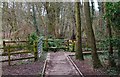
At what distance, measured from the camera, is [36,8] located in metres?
30.9

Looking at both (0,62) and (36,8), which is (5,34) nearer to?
(36,8)

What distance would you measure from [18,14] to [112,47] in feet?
60.8

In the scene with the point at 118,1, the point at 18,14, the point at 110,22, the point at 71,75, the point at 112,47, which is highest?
the point at 18,14

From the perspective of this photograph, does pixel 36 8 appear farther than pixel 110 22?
Yes

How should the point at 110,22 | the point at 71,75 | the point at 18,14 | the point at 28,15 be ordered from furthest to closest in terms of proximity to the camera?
the point at 28,15 → the point at 18,14 → the point at 110,22 → the point at 71,75

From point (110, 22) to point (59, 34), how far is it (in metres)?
21.0

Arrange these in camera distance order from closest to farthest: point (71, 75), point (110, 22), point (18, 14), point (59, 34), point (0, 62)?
point (71, 75)
point (110, 22)
point (0, 62)
point (18, 14)
point (59, 34)

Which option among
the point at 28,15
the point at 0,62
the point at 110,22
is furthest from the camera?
the point at 28,15

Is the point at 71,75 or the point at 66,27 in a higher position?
the point at 66,27

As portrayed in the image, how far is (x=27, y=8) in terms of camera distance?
94.7 feet

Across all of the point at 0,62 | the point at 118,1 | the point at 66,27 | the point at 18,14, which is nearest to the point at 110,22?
the point at 118,1

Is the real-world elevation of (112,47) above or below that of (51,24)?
below

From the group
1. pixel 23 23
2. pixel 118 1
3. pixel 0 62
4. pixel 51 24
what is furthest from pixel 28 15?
pixel 118 1

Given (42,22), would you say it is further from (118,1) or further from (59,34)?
(118,1)
